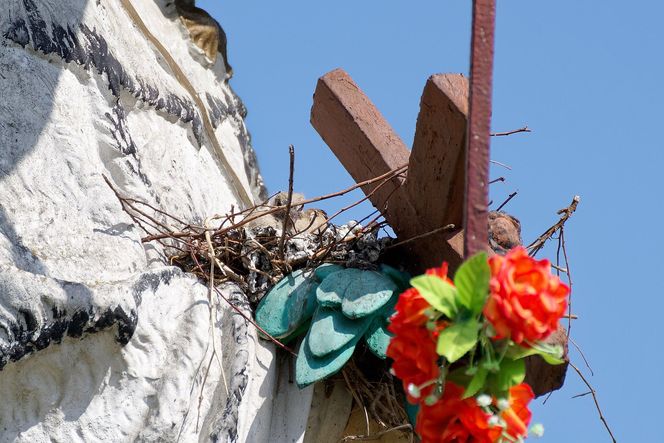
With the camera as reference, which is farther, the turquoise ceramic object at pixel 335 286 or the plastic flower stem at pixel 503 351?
the turquoise ceramic object at pixel 335 286

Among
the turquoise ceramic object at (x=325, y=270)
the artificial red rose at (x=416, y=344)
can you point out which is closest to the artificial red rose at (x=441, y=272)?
the artificial red rose at (x=416, y=344)

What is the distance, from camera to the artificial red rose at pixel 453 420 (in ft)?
5.75

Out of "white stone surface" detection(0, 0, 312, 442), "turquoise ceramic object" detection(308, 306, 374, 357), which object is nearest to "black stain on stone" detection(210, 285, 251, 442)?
"white stone surface" detection(0, 0, 312, 442)

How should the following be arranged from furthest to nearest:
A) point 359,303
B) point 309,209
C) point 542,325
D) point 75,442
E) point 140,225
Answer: point 309,209, point 140,225, point 359,303, point 75,442, point 542,325

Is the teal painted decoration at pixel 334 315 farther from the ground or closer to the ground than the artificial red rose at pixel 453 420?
farther from the ground

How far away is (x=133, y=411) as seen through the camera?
2.22 metres

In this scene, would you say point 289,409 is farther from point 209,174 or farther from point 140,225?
point 209,174

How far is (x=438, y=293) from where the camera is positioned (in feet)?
5.67

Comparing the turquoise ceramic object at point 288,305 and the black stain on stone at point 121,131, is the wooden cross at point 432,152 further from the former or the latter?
the black stain on stone at point 121,131

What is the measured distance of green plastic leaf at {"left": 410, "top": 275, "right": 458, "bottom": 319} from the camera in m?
1.71

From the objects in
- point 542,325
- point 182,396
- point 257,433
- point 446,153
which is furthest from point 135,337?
point 542,325

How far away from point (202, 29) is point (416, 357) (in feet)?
6.45

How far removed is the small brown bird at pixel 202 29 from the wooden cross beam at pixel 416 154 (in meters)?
0.82

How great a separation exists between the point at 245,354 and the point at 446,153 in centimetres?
51
